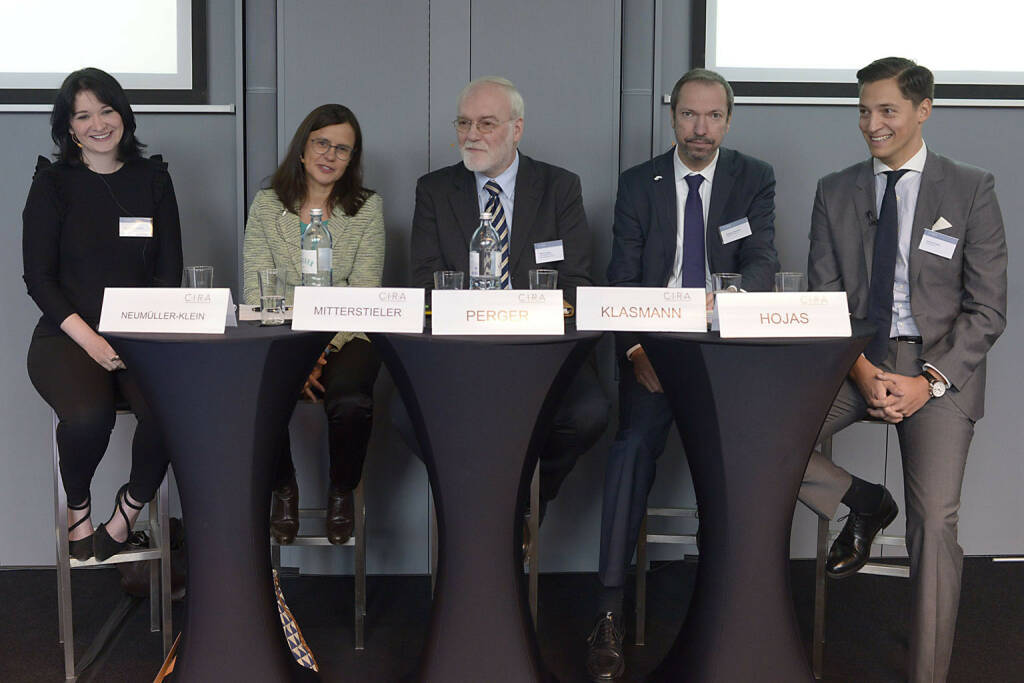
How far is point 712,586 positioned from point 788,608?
0.57ft

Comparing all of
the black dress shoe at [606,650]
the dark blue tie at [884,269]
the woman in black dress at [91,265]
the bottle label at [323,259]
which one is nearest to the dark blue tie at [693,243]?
the dark blue tie at [884,269]

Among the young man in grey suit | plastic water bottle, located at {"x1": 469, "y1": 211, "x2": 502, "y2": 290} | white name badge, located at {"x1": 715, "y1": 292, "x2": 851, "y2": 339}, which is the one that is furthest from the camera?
the young man in grey suit

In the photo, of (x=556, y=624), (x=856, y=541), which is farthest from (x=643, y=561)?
(x=856, y=541)

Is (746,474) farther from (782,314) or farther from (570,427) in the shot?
(570,427)

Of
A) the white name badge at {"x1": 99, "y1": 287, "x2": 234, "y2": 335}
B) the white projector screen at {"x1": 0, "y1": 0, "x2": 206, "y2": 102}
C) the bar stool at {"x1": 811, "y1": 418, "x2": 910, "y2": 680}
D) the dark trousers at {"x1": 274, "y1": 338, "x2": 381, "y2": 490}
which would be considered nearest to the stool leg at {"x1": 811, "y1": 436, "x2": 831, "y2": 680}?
the bar stool at {"x1": 811, "y1": 418, "x2": 910, "y2": 680}

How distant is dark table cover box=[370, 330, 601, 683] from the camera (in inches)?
76.0

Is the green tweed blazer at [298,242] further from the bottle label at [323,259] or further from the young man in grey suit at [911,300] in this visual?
the young man in grey suit at [911,300]

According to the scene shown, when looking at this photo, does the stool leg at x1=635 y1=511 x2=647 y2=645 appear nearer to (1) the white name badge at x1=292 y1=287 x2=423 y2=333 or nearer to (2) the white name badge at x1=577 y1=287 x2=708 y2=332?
(2) the white name badge at x1=577 y1=287 x2=708 y2=332

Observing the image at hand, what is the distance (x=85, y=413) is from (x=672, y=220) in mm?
1823

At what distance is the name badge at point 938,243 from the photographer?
251 cm

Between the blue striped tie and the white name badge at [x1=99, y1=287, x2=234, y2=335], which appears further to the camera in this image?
the blue striped tie

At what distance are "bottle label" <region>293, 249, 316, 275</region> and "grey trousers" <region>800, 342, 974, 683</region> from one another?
145 cm

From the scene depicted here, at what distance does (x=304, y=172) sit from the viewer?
2.96m

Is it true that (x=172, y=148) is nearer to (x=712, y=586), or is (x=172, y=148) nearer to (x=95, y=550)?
(x=95, y=550)
